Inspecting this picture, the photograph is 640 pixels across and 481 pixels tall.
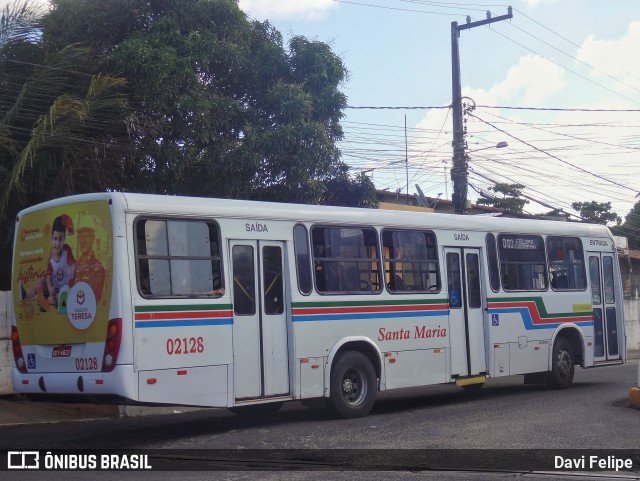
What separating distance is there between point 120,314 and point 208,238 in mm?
1670

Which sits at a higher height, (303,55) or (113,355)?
(303,55)

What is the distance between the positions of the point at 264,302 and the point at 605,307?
28.6ft

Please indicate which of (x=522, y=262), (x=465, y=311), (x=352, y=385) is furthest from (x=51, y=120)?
(x=522, y=262)

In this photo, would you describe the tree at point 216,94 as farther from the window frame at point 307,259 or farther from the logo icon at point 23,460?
the logo icon at point 23,460

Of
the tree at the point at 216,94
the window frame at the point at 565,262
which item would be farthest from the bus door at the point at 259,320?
the window frame at the point at 565,262

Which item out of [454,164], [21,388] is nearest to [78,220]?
[21,388]

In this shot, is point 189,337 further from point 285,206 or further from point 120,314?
point 285,206

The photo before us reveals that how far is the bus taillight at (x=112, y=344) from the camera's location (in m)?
10.4

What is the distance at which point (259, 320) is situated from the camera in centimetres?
1203

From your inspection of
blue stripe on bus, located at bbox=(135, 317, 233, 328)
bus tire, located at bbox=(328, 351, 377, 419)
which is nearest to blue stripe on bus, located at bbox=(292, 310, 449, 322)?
bus tire, located at bbox=(328, 351, 377, 419)

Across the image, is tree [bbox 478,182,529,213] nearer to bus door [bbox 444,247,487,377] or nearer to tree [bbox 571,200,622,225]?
tree [bbox 571,200,622,225]

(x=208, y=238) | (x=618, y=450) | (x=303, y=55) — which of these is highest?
(x=303, y=55)

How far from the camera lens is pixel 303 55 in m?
20.3

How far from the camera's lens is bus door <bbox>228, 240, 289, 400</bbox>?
1174cm
